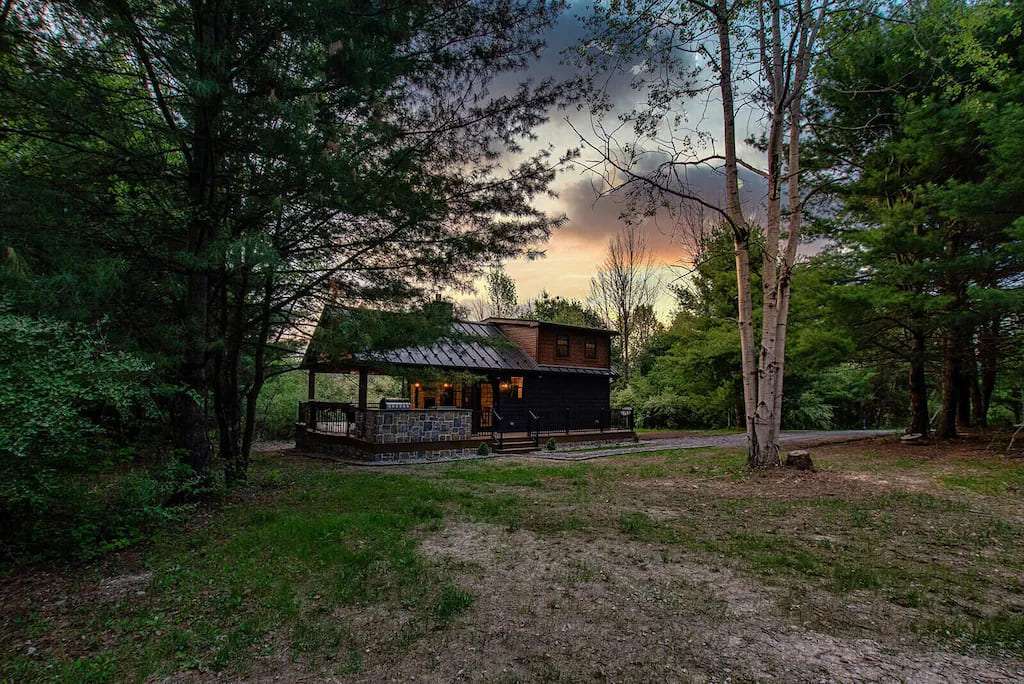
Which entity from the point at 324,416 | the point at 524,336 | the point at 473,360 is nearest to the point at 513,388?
the point at 473,360

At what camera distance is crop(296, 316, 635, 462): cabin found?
1258 centimetres

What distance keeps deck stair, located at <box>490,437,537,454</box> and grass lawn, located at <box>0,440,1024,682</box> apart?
24.8ft

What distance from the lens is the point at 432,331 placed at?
25.9ft

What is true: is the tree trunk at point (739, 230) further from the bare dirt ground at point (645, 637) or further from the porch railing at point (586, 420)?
the porch railing at point (586, 420)

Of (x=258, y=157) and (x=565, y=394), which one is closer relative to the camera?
(x=258, y=157)

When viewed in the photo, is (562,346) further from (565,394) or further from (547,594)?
(547,594)

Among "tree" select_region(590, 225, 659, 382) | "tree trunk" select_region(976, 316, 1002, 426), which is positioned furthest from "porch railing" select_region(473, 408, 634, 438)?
"tree" select_region(590, 225, 659, 382)

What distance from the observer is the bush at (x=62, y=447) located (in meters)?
3.72

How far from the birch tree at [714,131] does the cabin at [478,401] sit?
14.1 feet

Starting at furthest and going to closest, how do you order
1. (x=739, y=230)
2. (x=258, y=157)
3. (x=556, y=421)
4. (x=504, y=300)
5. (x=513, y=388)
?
(x=504, y=300) < (x=556, y=421) < (x=513, y=388) < (x=739, y=230) < (x=258, y=157)

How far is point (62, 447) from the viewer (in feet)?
12.9

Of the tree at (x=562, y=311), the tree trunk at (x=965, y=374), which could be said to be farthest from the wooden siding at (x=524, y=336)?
the tree at (x=562, y=311)

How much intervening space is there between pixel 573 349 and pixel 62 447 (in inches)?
715

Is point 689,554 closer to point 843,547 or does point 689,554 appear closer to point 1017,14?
point 843,547
